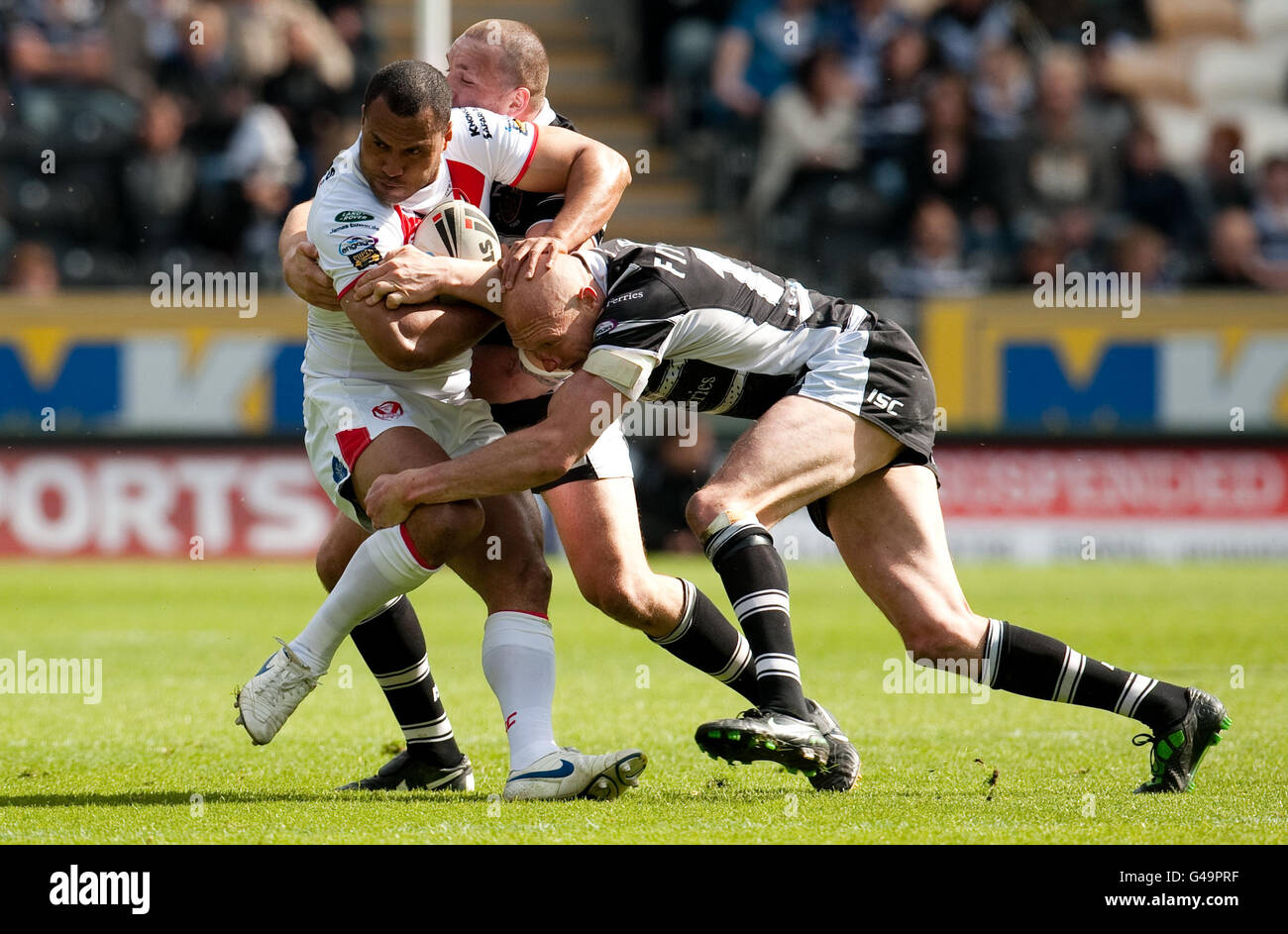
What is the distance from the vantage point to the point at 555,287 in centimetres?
511

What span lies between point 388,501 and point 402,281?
0.65m

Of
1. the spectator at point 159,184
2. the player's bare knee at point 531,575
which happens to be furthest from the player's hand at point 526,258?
the spectator at point 159,184

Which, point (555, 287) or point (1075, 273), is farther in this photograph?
point (1075, 273)

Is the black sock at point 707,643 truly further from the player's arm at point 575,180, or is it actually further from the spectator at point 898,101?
the spectator at point 898,101

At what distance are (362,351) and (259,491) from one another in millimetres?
9429

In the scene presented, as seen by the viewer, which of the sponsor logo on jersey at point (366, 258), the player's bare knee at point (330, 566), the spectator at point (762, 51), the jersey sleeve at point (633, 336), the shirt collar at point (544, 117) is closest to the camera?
the jersey sleeve at point (633, 336)

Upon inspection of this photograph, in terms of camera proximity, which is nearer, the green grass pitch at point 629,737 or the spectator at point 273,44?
the green grass pitch at point 629,737

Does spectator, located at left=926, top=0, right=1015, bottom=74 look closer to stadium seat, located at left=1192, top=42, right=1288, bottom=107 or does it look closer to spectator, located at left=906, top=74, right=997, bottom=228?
spectator, located at left=906, top=74, right=997, bottom=228

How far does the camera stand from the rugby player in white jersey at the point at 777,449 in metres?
5.10

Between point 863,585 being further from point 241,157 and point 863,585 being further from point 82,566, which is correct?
point 241,157

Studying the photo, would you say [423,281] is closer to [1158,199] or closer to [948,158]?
[948,158]

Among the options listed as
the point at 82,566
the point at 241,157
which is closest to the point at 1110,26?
the point at 241,157

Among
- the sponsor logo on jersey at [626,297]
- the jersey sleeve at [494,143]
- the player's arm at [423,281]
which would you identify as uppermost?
the jersey sleeve at [494,143]

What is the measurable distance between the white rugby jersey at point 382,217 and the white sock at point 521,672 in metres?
0.81
